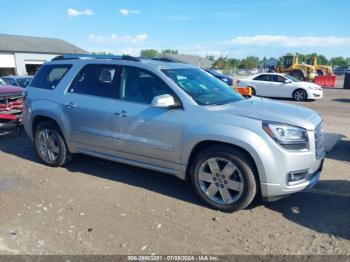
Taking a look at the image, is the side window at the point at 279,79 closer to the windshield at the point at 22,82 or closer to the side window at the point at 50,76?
the windshield at the point at 22,82

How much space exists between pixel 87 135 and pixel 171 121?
5.20 feet

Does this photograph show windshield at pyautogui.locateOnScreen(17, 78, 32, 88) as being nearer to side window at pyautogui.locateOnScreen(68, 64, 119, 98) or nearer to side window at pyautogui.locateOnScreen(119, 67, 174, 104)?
side window at pyautogui.locateOnScreen(68, 64, 119, 98)

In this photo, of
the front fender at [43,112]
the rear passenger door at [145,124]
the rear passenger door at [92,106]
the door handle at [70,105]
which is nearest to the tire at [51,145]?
the front fender at [43,112]

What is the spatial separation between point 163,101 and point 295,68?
2968 cm

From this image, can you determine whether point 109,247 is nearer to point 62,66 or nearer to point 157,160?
point 157,160

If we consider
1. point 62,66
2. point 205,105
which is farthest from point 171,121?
point 62,66

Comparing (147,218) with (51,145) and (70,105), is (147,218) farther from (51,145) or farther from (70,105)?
(51,145)

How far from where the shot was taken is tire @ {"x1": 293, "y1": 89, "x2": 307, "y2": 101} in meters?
18.0

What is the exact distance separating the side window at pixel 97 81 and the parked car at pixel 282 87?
14.8 meters

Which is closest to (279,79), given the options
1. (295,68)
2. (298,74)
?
(298,74)

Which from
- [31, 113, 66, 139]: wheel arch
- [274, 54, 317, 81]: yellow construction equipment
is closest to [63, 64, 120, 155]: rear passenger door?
[31, 113, 66, 139]: wheel arch

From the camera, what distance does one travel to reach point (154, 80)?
15.6 ft

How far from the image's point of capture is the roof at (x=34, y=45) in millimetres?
38406

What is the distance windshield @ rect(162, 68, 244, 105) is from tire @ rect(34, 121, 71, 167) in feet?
7.42
